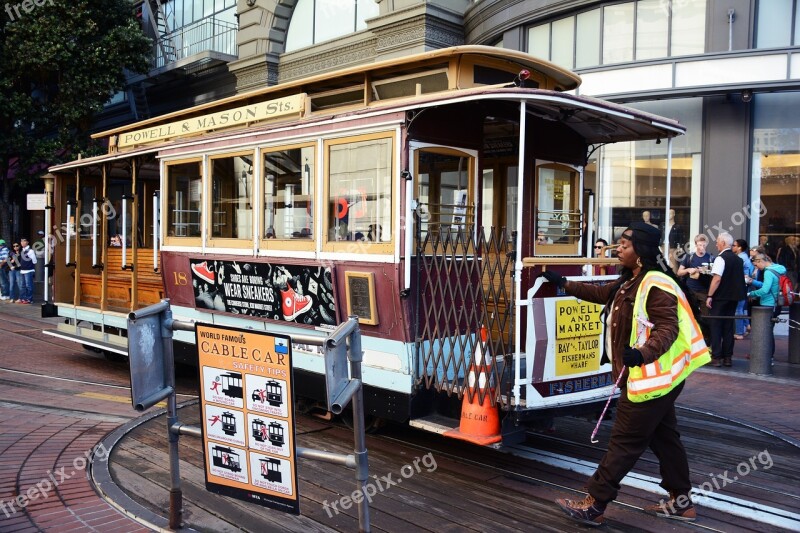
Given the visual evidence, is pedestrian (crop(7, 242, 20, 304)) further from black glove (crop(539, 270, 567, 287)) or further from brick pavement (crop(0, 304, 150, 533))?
black glove (crop(539, 270, 567, 287))

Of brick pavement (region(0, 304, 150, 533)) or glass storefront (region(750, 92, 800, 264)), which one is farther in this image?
glass storefront (region(750, 92, 800, 264))

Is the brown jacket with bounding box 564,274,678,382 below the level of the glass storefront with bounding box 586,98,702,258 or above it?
below

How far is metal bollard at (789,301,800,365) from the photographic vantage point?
35.5 ft

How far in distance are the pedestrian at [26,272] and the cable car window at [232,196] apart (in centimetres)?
1394

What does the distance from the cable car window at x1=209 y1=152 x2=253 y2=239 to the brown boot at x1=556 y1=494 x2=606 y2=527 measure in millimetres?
4268

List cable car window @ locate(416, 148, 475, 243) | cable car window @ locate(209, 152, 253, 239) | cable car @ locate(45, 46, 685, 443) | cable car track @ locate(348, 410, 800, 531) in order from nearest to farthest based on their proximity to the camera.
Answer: cable car track @ locate(348, 410, 800, 531) → cable car @ locate(45, 46, 685, 443) → cable car window @ locate(416, 148, 475, 243) → cable car window @ locate(209, 152, 253, 239)

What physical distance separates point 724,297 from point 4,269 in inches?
759

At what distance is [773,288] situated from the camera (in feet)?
35.5

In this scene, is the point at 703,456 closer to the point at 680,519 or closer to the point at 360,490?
the point at 680,519

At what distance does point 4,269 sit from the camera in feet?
67.7

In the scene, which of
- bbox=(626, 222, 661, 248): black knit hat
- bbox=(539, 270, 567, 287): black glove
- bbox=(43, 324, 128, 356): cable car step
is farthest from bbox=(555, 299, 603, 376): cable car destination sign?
bbox=(43, 324, 128, 356): cable car step

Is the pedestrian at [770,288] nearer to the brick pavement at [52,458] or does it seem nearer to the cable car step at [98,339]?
the brick pavement at [52,458]

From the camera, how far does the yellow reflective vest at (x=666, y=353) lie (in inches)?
175

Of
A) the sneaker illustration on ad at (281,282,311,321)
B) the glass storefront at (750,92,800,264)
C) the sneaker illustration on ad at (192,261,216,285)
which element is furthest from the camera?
the glass storefront at (750,92,800,264)
